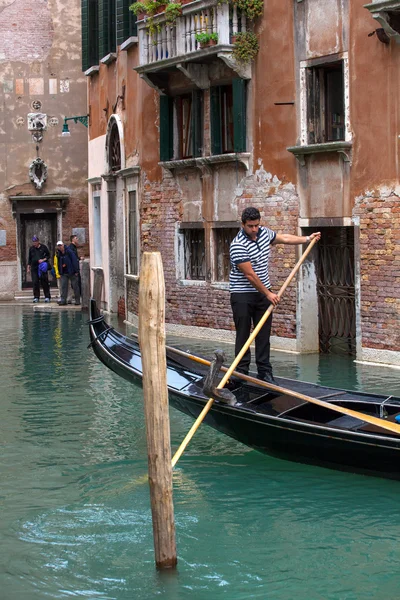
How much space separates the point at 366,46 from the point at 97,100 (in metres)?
8.63

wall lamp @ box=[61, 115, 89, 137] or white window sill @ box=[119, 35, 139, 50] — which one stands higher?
white window sill @ box=[119, 35, 139, 50]

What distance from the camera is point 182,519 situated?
6.28 m

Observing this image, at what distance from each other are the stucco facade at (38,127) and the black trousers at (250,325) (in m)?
15.7

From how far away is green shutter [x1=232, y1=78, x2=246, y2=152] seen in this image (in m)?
13.7

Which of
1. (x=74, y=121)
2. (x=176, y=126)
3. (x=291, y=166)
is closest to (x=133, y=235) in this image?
(x=176, y=126)

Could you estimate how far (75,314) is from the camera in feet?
62.4

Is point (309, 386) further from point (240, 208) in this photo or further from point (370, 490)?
point (240, 208)

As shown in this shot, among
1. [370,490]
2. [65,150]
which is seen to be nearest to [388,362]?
[370,490]

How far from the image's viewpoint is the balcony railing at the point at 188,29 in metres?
13.6

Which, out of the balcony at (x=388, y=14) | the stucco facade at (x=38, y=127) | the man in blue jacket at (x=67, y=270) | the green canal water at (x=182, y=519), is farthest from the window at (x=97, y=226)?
the green canal water at (x=182, y=519)

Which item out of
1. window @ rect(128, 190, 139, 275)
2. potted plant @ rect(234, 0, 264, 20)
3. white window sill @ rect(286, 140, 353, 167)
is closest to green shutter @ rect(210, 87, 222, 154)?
potted plant @ rect(234, 0, 264, 20)

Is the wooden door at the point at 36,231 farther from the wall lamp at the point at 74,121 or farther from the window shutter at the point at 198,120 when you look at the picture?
the window shutter at the point at 198,120

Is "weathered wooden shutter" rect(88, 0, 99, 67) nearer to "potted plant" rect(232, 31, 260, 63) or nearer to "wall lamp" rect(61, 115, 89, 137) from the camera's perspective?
"wall lamp" rect(61, 115, 89, 137)

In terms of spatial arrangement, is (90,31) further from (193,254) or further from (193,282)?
(193,282)
